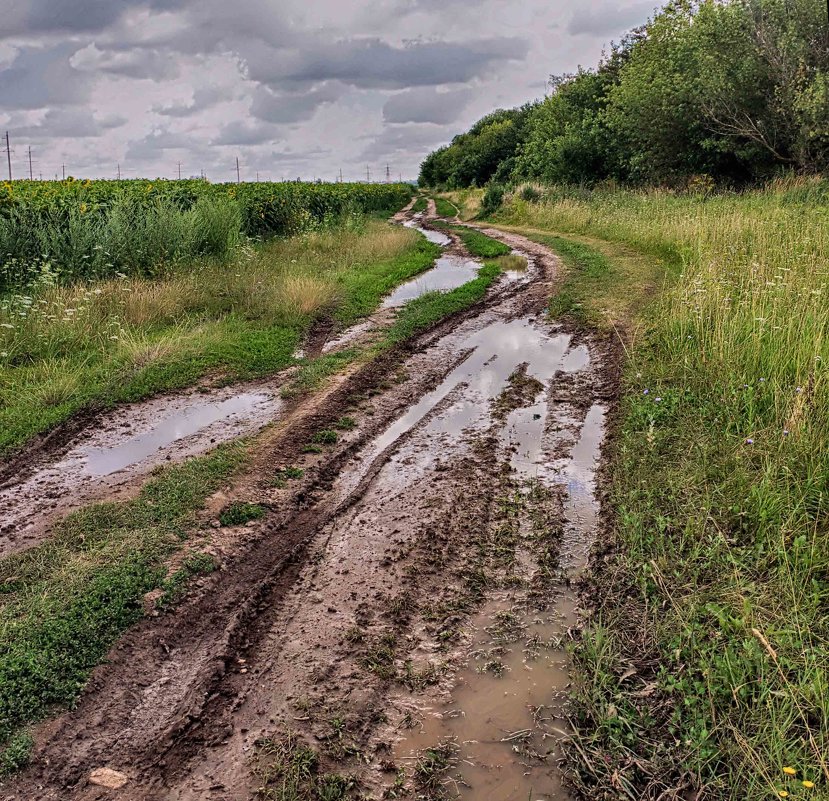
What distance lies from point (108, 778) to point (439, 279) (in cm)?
1222

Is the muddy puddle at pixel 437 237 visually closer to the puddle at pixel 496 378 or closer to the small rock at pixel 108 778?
the puddle at pixel 496 378

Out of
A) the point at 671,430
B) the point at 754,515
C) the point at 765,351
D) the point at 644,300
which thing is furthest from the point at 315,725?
the point at 644,300

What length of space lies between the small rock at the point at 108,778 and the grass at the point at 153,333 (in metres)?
3.94

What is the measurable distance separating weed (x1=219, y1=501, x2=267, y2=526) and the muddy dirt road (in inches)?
3.7

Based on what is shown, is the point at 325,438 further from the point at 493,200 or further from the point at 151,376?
the point at 493,200

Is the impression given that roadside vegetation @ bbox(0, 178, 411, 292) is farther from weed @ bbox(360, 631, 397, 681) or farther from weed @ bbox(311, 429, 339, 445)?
weed @ bbox(360, 631, 397, 681)

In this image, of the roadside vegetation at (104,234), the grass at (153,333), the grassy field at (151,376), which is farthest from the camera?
the roadside vegetation at (104,234)

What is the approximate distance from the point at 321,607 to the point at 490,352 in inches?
216

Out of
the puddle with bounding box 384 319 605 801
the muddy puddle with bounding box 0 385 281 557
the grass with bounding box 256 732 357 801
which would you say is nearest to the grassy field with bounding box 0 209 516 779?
the muddy puddle with bounding box 0 385 281 557

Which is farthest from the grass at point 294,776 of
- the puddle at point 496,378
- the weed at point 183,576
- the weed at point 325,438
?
the weed at point 325,438

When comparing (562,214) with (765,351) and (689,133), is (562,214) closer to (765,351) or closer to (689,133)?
(689,133)

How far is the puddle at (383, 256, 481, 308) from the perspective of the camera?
12.2 meters

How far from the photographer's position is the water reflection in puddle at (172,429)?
18.8 feet

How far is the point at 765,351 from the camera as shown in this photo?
5.76 metres
